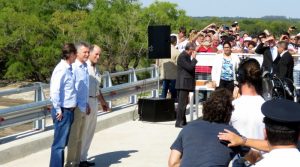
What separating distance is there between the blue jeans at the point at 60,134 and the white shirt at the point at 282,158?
14.7 ft

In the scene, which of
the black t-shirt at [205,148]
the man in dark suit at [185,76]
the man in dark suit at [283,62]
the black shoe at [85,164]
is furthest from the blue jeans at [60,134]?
the man in dark suit at [283,62]

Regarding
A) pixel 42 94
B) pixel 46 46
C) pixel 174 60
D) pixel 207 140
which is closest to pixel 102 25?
pixel 46 46

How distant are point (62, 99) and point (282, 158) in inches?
180

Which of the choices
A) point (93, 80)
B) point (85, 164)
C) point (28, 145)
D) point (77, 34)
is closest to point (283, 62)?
point (93, 80)

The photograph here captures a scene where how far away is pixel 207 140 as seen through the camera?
3922 millimetres

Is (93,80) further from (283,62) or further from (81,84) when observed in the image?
(283,62)

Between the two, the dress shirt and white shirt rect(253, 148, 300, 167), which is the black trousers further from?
white shirt rect(253, 148, 300, 167)

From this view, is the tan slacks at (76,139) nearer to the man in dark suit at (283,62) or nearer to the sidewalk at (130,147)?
the sidewalk at (130,147)

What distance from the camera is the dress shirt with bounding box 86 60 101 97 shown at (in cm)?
803

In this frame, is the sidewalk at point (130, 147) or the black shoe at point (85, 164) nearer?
the black shoe at point (85, 164)

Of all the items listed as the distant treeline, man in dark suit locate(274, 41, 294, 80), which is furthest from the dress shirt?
the distant treeline

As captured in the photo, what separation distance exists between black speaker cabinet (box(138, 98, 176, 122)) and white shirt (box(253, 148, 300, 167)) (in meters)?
9.00

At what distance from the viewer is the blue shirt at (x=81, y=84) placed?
7.29 metres

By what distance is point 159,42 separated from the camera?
12352 mm
